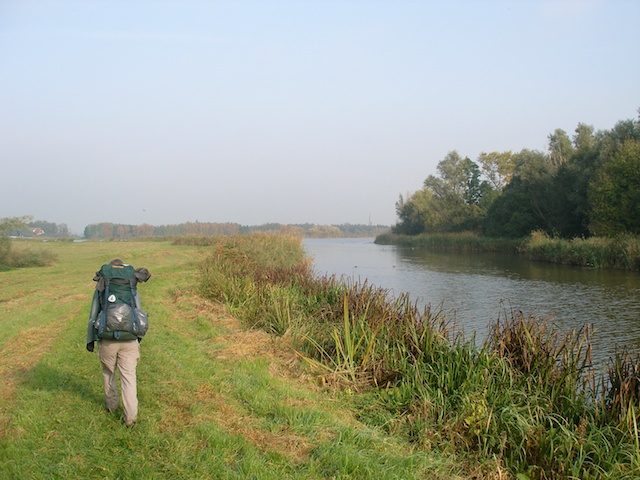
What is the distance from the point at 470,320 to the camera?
47.1ft

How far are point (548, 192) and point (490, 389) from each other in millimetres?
42979

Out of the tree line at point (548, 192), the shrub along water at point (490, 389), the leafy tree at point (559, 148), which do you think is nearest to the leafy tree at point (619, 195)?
the tree line at point (548, 192)

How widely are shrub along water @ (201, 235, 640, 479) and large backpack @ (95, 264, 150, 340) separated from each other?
2.98 metres

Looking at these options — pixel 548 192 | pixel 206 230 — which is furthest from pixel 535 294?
pixel 206 230

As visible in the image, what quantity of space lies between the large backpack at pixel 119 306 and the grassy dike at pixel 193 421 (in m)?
0.87

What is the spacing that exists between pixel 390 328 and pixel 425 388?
67.6 inches

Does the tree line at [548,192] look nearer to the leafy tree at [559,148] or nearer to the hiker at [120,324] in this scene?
the leafy tree at [559,148]

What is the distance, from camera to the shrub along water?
5.58 m

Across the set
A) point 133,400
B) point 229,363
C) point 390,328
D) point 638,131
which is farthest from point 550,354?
point 638,131

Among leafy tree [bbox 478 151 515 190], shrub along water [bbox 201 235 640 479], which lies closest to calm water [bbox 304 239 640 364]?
shrub along water [bbox 201 235 640 479]

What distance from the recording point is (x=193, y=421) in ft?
16.4

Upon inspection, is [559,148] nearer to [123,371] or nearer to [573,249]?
[573,249]

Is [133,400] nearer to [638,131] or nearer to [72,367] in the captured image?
[72,367]

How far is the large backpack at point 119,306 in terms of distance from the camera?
480 centimetres
